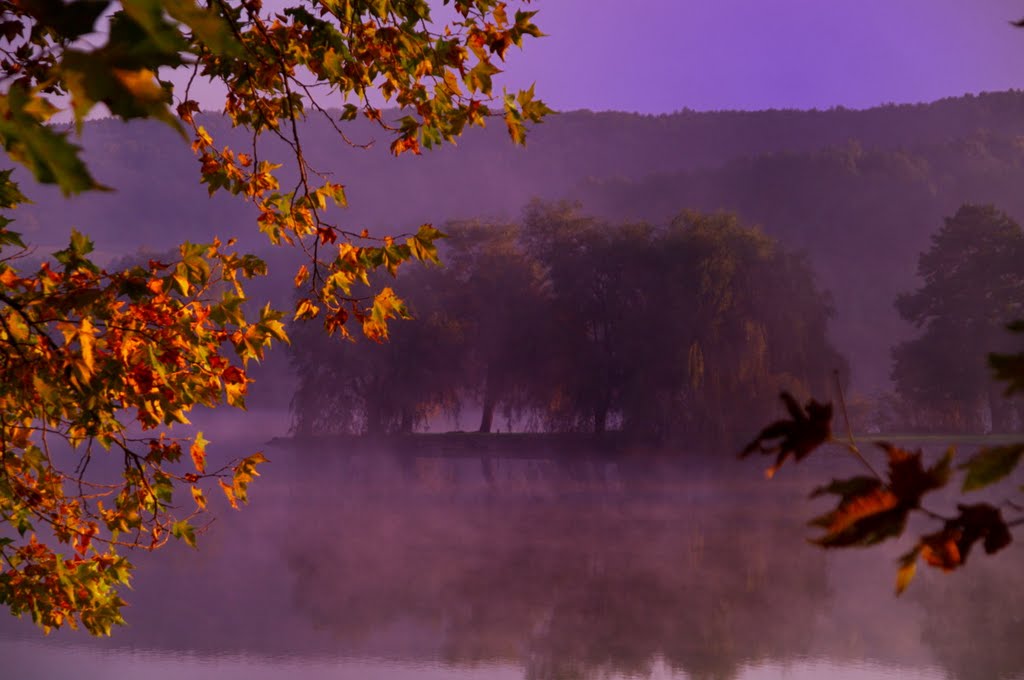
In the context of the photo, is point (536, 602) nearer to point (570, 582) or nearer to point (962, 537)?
point (570, 582)

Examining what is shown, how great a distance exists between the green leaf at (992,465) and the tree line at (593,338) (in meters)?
32.1

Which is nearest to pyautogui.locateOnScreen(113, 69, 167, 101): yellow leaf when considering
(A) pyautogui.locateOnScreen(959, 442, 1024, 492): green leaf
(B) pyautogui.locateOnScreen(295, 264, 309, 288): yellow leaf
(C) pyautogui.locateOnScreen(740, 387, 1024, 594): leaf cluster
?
(C) pyautogui.locateOnScreen(740, 387, 1024, 594): leaf cluster

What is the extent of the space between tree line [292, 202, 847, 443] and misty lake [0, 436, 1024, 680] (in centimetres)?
584

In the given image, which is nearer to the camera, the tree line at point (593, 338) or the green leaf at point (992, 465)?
the green leaf at point (992, 465)

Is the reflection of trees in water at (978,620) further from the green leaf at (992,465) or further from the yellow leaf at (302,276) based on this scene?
the green leaf at (992,465)

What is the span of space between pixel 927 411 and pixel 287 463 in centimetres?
2359

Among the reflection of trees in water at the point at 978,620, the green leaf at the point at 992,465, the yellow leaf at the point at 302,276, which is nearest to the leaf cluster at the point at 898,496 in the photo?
the green leaf at the point at 992,465

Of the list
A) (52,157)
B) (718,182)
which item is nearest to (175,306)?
(52,157)

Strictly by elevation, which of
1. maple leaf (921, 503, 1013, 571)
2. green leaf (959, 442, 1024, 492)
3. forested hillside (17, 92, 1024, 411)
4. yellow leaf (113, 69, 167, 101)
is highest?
forested hillside (17, 92, 1024, 411)

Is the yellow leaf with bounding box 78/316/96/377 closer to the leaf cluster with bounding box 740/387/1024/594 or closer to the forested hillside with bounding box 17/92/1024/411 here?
the leaf cluster with bounding box 740/387/1024/594

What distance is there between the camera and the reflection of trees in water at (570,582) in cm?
1694

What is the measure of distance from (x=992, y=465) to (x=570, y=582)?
19.2m

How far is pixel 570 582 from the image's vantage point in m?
19.9

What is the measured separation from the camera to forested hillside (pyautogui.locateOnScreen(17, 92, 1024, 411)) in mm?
81250
